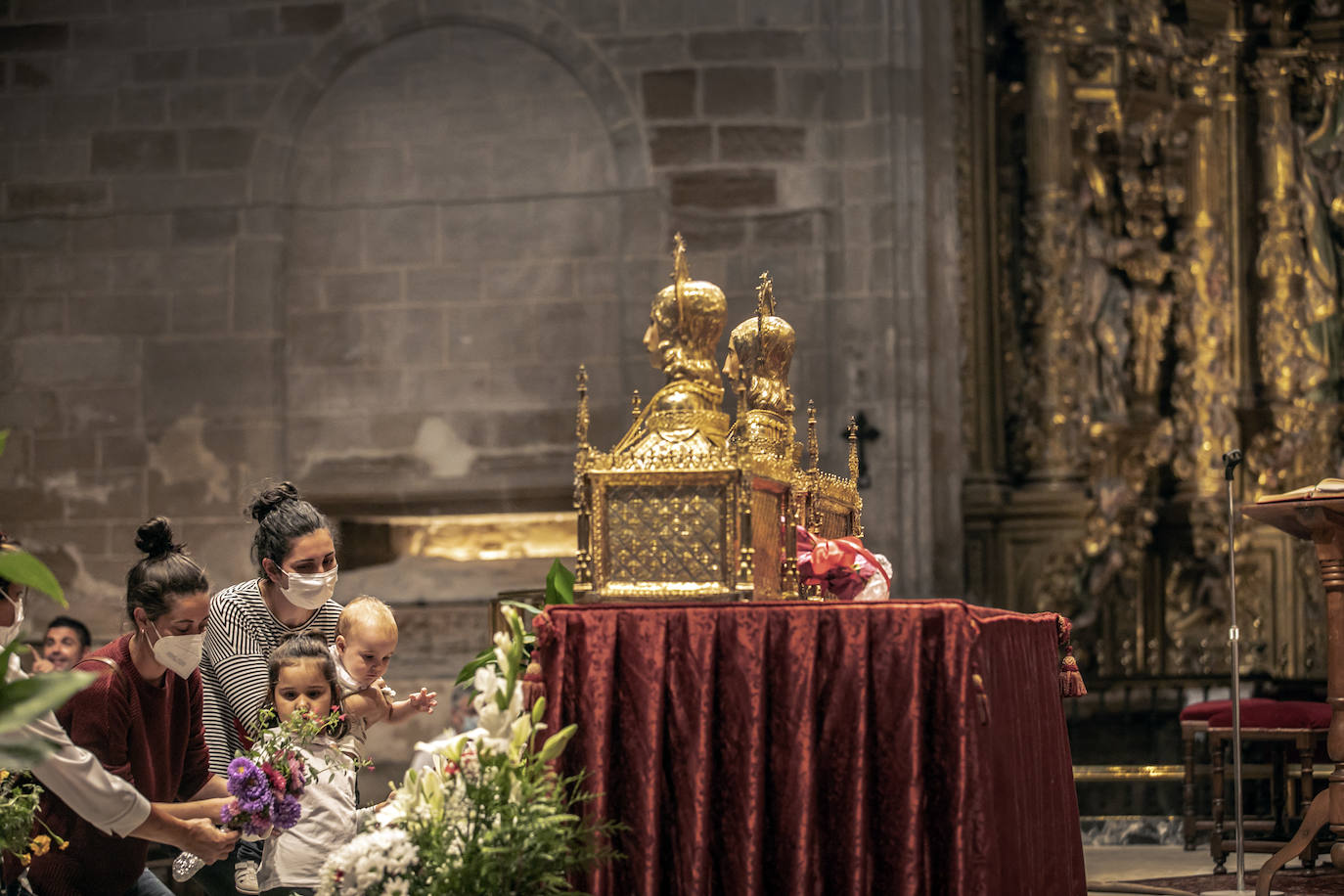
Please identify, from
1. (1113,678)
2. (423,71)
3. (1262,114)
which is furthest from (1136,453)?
(423,71)

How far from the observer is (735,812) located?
3607 millimetres

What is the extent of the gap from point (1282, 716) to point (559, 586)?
3649 millimetres

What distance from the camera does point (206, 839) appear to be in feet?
11.3

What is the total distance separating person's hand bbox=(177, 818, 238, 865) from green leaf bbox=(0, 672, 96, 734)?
145 cm

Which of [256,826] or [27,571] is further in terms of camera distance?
[256,826]

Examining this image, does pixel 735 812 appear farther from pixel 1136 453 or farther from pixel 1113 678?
pixel 1136 453

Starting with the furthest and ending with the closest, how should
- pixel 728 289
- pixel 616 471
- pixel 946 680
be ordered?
1. pixel 728 289
2. pixel 616 471
3. pixel 946 680

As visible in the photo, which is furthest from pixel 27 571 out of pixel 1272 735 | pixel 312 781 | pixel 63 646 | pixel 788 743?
pixel 1272 735

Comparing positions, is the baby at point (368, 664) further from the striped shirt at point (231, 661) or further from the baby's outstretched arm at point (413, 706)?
the striped shirt at point (231, 661)

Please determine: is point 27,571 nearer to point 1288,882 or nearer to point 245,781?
point 245,781

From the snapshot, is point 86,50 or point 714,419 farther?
point 86,50

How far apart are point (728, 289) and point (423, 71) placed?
1.97 m

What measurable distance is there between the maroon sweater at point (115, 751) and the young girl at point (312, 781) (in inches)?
8.8

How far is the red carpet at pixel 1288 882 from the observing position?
5543mm
